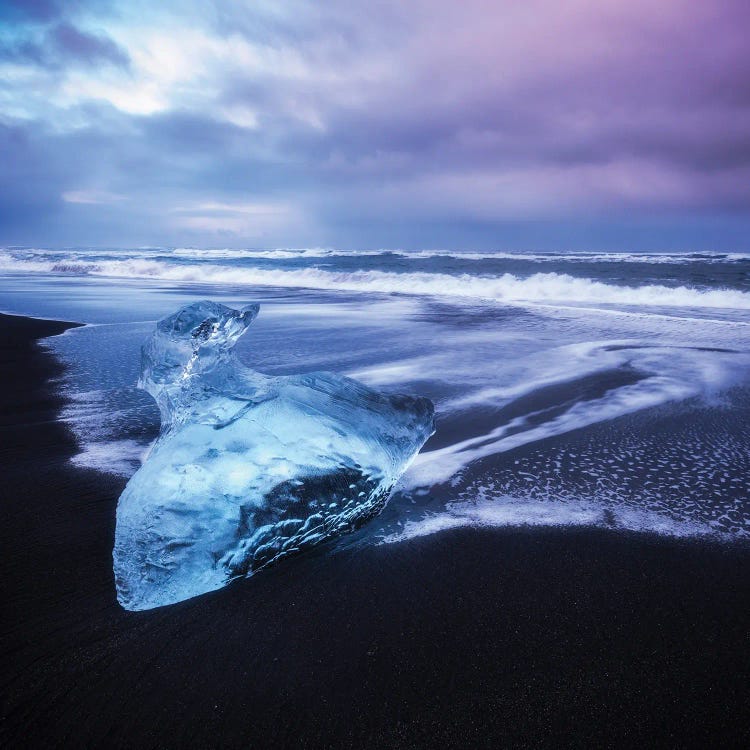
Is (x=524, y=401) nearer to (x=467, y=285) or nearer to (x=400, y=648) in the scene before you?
(x=400, y=648)

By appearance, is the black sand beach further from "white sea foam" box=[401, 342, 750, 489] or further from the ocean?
"white sea foam" box=[401, 342, 750, 489]

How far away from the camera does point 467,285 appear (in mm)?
15977

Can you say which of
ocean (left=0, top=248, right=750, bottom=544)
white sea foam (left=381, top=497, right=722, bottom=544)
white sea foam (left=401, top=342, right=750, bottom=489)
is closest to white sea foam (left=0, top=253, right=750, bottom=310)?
ocean (left=0, top=248, right=750, bottom=544)

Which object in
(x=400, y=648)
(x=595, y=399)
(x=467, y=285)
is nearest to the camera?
(x=400, y=648)

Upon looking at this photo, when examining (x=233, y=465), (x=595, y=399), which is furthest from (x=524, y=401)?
(x=233, y=465)

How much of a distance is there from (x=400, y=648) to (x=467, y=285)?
50.5ft

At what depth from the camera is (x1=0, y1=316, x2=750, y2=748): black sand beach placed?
112 cm

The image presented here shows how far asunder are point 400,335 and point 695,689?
5.73 meters

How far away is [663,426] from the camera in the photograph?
2998 mm

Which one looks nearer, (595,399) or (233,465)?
(233,465)

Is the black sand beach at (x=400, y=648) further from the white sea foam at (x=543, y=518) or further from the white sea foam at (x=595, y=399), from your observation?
the white sea foam at (x=595, y=399)

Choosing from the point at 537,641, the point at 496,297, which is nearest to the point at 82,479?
the point at 537,641

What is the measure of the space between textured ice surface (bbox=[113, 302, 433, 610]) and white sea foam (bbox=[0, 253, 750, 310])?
34.6 ft

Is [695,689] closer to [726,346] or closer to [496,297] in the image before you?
[726,346]
